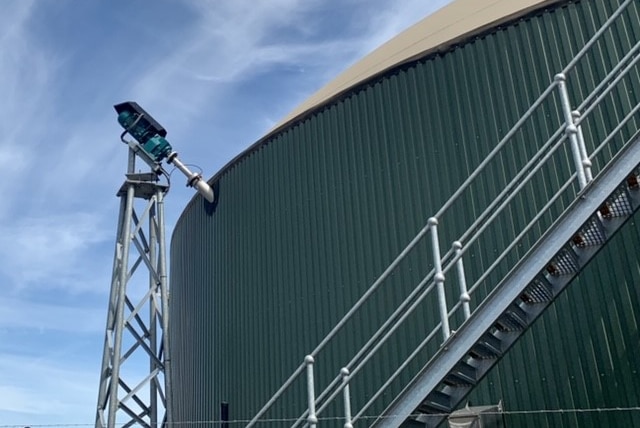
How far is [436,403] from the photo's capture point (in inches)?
289

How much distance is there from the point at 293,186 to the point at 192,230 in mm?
5200

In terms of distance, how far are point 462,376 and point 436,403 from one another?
0.41 meters

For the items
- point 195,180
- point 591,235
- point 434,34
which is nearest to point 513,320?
point 591,235

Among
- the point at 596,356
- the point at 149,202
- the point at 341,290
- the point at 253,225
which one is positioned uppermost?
the point at 149,202

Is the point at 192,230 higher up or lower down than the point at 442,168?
higher up

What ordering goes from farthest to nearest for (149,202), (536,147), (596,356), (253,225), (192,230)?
1. (192,230)
2. (149,202)
3. (253,225)
4. (536,147)
5. (596,356)

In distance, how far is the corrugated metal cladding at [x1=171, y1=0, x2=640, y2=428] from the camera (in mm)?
9008

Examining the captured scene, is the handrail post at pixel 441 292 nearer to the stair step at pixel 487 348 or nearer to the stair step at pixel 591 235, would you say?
the stair step at pixel 487 348

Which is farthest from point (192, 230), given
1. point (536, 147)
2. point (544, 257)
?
point (544, 257)

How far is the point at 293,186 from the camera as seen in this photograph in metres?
13.5

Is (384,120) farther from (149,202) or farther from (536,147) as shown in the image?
(149,202)

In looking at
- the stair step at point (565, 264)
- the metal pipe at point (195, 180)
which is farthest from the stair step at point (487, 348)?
the metal pipe at point (195, 180)

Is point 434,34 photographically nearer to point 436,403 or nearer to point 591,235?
point 591,235

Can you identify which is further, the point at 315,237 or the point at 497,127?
the point at 315,237
